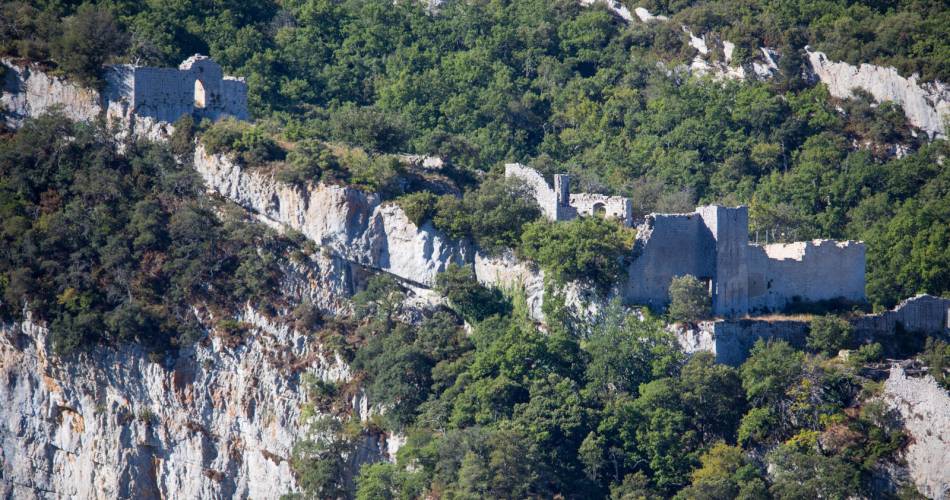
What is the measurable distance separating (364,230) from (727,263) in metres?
10.8

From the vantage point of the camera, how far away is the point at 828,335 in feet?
217

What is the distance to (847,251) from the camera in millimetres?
69438

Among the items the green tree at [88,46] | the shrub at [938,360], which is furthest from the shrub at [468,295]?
the green tree at [88,46]

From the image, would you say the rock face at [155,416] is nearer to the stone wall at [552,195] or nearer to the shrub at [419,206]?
the shrub at [419,206]

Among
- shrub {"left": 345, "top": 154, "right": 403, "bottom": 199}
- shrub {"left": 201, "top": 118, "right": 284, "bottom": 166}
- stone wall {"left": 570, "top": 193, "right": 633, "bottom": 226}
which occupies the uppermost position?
shrub {"left": 201, "top": 118, "right": 284, "bottom": 166}

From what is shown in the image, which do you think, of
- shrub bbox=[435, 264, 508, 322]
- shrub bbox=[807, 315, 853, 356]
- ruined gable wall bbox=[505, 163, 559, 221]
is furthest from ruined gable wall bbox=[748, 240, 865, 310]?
shrub bbox=[435, 264, 508, 322]

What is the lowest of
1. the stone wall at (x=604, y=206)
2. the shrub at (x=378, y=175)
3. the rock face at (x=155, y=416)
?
the rock face at (x=155, y=416)

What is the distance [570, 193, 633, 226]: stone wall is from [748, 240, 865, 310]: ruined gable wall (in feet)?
12.0

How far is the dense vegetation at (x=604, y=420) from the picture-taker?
6250cm

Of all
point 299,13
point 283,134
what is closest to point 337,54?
point 299,13

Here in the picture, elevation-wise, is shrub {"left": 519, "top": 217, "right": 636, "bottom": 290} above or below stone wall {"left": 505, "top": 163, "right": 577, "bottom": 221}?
below

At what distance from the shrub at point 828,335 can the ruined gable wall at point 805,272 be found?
2026 millimetres

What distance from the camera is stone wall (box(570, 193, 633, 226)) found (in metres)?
68.1

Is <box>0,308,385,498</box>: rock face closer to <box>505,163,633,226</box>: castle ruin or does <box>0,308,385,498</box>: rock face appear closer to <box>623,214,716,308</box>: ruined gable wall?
<box>505,163,633,226</box>: castle ruin
